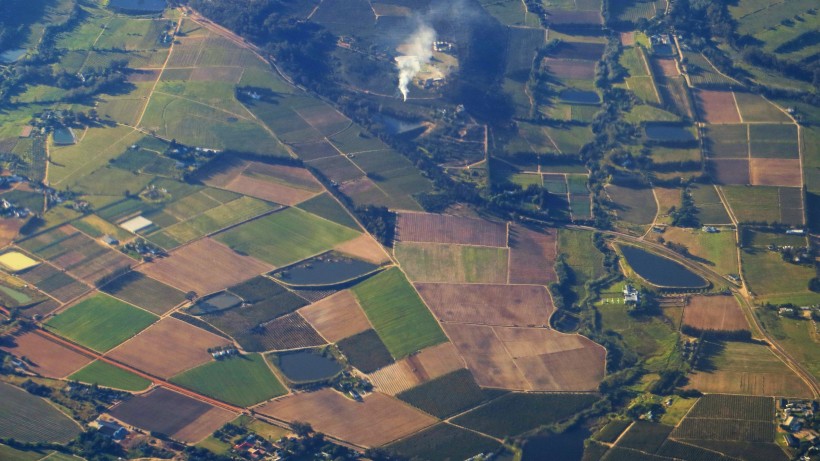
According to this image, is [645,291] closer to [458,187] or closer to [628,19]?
[458,187]

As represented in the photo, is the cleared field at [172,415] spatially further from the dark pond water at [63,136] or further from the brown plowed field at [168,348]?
the dark pond water at [63,136]

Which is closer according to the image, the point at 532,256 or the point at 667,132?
the point at 532,256

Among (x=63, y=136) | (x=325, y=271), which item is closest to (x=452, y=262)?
(x=325, y=271)

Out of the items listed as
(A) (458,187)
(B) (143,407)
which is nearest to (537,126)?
(A) (458,187)

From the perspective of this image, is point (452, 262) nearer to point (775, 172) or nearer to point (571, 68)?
point (775, 172)

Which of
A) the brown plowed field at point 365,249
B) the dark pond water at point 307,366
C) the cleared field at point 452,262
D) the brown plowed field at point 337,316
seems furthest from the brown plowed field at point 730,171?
the dark pond water at point 307,366
